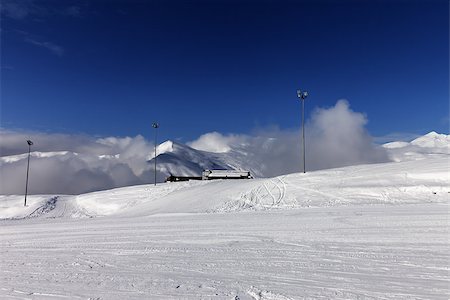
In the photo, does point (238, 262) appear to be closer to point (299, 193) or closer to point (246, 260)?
point (246, 260)

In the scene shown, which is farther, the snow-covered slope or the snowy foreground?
the snow-covered slope

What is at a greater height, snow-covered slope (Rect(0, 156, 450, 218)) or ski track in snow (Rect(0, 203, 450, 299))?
snow-covered slope (Rect(0, 156, 450, 218))

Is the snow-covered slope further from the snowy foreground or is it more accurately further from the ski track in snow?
the ski track in snow

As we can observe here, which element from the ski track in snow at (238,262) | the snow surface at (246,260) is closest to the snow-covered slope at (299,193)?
the snow surface at (246,260)

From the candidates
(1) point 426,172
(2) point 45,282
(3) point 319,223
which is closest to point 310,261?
(2) point 45,282

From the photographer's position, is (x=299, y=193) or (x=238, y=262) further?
(x=299, y=193)

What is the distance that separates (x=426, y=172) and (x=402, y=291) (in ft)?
91.1

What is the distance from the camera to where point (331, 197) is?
29125 mm

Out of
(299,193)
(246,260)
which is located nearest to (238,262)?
(246,260)

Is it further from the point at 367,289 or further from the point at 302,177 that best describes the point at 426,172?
the point at 367,289

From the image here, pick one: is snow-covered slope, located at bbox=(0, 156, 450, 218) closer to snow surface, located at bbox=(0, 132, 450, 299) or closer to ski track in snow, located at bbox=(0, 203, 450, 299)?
snow surface, located at bbox=(0, 132, 450, 299)

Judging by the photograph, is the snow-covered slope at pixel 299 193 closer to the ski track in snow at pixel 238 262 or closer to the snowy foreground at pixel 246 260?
the snowy foreground at pixel 246 260

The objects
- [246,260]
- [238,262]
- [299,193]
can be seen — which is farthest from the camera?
[299,193]

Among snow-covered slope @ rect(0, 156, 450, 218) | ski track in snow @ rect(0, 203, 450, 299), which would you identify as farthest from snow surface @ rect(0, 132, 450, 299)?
snow-covered slope @ rect(0, 156, 450, 218)
